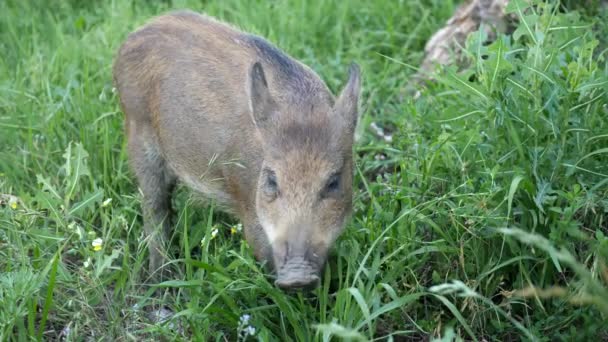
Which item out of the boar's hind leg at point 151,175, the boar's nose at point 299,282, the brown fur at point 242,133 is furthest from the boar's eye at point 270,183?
the boar's hind leg at point 151,175

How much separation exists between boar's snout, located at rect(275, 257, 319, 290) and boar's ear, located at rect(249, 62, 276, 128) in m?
0.86

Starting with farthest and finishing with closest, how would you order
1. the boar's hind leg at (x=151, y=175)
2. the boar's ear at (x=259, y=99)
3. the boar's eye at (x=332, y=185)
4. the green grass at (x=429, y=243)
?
1. the boar's hind leg at (x=151, y=175)
2. the boar's ear at (x=259, y=99)
3. the boar's eye at (x=332, y=185)
4. the green grass at (x=429, y=243)

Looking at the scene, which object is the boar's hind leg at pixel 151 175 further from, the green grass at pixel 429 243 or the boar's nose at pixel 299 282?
the boar's nose at pixel 299 282

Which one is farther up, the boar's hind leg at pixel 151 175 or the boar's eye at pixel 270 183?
the boar's eye at pixel 270 183

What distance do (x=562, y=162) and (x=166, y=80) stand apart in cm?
215

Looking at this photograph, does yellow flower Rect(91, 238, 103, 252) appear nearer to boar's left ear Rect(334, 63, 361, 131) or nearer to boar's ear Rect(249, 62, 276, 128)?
boar's ear Rect(249, 62, 276, 128)

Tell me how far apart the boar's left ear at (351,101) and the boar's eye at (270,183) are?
1.47ft

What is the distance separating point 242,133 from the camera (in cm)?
452

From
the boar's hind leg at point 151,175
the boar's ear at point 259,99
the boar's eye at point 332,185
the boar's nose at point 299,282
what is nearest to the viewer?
the boar's nose at point 299,282

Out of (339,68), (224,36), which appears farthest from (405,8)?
(224,36)

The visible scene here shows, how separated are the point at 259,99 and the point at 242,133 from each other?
0.34 m

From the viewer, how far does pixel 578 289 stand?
3.69 meters

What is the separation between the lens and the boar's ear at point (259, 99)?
4.21 m

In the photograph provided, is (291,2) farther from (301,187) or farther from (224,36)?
(301,187)
